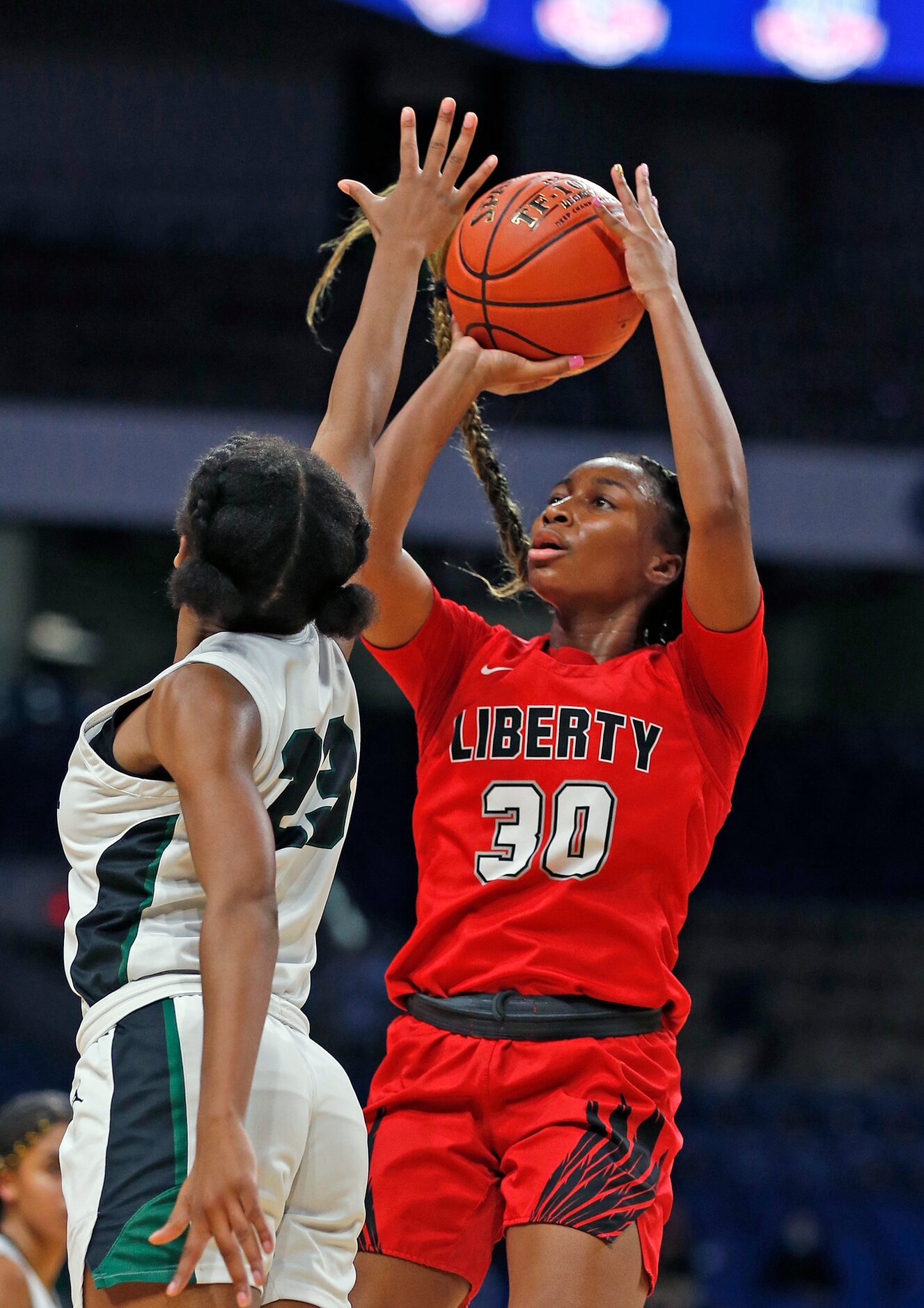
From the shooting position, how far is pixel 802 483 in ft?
39.1

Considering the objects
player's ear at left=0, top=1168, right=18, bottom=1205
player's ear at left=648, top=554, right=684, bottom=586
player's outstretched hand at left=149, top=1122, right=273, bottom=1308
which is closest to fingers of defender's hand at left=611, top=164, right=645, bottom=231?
player's ear at left=648, top=554, right=684, bottom=586

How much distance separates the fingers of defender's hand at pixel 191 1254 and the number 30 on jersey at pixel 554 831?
1.07m

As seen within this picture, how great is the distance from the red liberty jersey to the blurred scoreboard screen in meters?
10.4

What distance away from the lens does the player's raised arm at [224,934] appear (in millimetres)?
1779

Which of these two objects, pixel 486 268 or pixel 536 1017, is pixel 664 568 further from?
pixel 536 1017

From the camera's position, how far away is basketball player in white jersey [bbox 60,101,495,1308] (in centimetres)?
183

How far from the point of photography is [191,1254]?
5.86 feet

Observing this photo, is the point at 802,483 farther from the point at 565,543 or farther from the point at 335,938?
the point at 565,543

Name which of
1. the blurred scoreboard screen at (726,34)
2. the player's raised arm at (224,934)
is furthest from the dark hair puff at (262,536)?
the blurred scoreboard screen at (726,34)

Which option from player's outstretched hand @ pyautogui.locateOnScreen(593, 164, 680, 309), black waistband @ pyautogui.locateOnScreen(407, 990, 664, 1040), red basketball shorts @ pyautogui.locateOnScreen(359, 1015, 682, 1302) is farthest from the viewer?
player's outstretched hand @ pyautogui.locateOnScreen(593, 164, 680, 309)

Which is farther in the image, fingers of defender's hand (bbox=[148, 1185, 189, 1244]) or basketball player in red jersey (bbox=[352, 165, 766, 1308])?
basketball player in red jersey (bbox=[352, 165, 766, 1308])

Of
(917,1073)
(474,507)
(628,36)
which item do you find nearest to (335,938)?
(474,507)

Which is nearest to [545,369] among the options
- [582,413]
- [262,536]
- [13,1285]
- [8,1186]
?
[262,536]

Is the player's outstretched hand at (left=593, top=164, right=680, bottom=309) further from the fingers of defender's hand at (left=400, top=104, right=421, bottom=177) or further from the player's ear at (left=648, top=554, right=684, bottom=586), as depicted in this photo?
the player's ear at (left=648, top=554, right=684, bottom=586)
